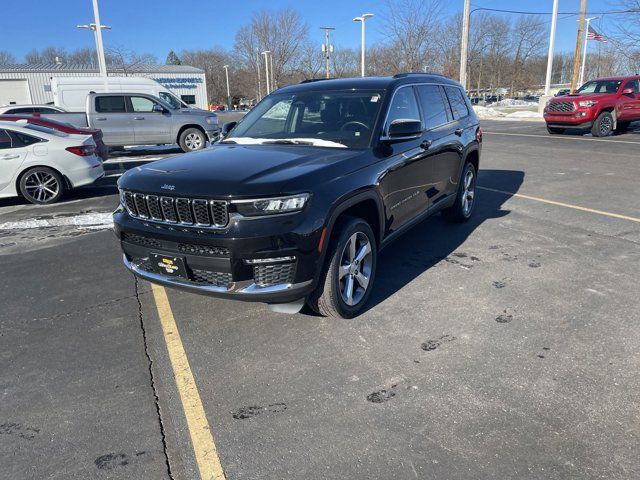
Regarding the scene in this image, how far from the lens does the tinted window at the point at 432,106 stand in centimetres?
512

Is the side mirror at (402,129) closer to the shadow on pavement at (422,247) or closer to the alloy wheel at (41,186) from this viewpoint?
the shadow on pavement at (422,247)

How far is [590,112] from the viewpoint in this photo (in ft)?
53.4

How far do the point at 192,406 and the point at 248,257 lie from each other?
958 mm

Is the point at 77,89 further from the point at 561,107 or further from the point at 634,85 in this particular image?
the point at 634,85

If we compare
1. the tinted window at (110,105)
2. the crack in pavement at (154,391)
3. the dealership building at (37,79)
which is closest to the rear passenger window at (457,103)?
the crack in pavement at (154,391)

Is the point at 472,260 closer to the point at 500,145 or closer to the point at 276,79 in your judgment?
the point at 500,145

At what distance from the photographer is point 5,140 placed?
8.36 m

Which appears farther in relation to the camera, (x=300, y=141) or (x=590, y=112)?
(x=590, y=112)

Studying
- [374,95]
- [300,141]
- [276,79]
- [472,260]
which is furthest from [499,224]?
[276,79]

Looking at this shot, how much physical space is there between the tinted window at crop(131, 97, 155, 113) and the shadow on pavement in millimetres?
10453

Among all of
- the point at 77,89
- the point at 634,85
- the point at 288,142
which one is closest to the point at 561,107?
the point at 634,85

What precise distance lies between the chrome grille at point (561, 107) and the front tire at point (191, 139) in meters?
12.0

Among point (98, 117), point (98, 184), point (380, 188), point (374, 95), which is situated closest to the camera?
point (380, 188)

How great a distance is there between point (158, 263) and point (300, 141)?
5.26 ft
